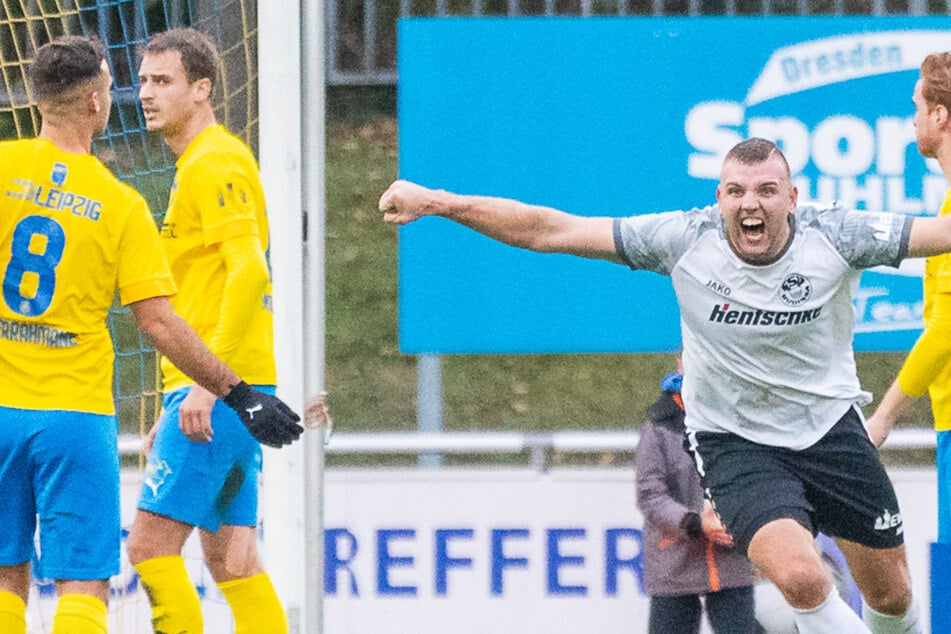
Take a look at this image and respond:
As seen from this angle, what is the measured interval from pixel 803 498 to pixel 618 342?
2880mm

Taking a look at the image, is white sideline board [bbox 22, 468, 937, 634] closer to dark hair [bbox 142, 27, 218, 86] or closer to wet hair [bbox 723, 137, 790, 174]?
dark hair [bbox 142, 27, 218, 86]

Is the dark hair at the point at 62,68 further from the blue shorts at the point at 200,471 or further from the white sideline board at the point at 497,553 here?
the white sideline board at the point at 497,553

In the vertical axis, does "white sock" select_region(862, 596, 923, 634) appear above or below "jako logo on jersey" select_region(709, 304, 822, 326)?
below

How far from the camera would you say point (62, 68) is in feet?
15.6

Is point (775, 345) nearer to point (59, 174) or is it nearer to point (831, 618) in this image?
point (831, 618)

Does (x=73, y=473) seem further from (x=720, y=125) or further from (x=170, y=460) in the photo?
(x=720, y=125)

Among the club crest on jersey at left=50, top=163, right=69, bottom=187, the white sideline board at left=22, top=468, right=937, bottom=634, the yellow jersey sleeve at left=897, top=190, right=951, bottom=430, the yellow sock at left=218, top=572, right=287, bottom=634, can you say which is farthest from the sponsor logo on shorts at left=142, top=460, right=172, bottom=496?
the yellow jersey sleeve at left=897, top=190, right=951, bottom=430

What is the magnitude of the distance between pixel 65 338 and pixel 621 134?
375cm

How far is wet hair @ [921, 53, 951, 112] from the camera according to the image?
5.52m

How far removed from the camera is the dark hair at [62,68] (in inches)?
187

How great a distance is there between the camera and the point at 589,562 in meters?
6.91

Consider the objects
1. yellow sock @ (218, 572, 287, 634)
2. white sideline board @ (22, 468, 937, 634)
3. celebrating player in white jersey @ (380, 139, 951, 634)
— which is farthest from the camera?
white sideline board @ (22, 468, 937, 634)

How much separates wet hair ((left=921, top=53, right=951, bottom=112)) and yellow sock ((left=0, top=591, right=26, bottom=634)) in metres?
3.20

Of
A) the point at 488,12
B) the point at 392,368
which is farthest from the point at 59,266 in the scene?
the point at 392,368
